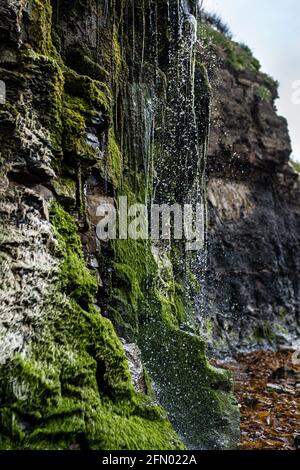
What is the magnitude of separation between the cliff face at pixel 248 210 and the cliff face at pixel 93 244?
5.26m

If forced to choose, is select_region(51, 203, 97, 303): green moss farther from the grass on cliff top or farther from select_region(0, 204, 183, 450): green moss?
the grass on cliff top

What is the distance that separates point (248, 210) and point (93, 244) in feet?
33.6

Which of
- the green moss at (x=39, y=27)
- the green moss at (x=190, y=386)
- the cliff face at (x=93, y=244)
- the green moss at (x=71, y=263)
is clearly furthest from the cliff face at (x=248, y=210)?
the green moss at (x=39, y=27)

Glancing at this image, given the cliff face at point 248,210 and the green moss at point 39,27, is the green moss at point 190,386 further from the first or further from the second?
the cliff face at point 248,210

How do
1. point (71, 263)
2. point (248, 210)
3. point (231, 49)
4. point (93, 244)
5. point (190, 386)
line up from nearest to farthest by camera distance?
point (71, 263), point (93, 244), point (190, 386), point (248, 210), point (231, 49)

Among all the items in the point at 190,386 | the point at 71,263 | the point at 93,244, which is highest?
the point at 93,244

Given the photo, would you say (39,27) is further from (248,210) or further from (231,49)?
(231,49)

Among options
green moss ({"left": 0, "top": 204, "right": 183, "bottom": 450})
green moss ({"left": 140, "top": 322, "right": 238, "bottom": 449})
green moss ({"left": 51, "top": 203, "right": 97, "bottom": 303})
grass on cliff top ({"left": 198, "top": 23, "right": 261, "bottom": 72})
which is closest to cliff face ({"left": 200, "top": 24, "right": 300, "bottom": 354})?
grass on cliff top ({"left": 198, "top": 23, "right": 261, "bottom": 72})

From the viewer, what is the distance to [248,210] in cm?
1302

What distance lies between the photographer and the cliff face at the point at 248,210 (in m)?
11.5

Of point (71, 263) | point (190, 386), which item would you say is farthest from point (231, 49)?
point (71, 263)

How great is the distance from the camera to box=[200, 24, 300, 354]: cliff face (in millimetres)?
11453
